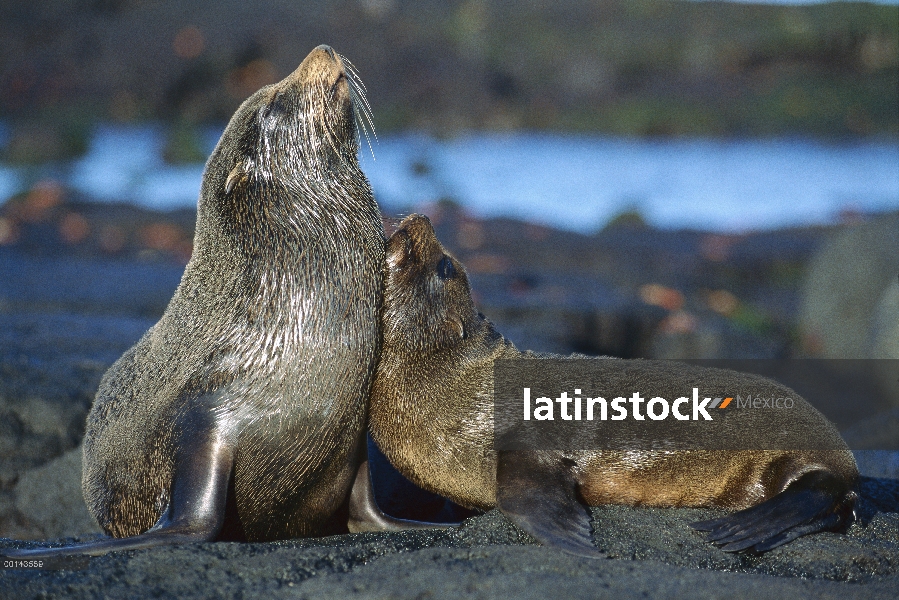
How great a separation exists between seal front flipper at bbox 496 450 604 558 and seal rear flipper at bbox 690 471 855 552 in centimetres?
61

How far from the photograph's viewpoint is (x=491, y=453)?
17.8 ft

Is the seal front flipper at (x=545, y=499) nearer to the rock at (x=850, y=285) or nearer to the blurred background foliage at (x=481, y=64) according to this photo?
the rock at (x=850, y=285)

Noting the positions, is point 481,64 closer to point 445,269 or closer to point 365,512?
point 445,269

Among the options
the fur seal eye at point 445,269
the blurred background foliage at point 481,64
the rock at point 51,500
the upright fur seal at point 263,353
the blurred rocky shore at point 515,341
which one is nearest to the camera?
the blurred rocky shore at point 515,341

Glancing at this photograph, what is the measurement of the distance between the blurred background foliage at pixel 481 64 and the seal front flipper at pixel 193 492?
1012 inches

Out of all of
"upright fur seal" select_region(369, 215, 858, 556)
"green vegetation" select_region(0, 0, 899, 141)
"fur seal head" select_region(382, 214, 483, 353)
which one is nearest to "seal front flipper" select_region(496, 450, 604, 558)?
"upright fur seal" select_region(369, 215, 858, 556)

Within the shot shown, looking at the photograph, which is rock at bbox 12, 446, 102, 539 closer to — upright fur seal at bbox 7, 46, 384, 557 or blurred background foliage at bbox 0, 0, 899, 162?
upright fur seal at bbox 7, 46, 384, 557

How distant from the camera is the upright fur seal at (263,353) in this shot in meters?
4.95

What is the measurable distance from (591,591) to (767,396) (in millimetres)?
2466

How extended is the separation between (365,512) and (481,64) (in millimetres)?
28653

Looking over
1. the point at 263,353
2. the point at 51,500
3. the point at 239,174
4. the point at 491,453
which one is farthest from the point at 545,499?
the point at 51,500

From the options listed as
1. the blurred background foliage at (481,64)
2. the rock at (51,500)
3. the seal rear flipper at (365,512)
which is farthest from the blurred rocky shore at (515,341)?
the blurred background foliage at (481,64)

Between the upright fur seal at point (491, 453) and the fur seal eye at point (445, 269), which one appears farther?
the fur seal eye at point (445, 269)

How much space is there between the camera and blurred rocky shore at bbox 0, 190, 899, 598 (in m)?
3.88
